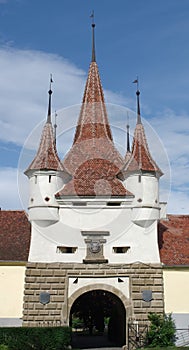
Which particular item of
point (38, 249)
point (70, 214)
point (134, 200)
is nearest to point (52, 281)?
point (38, 249)

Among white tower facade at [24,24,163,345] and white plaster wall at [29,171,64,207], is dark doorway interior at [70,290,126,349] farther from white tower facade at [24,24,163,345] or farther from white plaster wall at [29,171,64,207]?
white plaster wall at [29,171,64,207]

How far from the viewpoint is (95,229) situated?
73.0ft

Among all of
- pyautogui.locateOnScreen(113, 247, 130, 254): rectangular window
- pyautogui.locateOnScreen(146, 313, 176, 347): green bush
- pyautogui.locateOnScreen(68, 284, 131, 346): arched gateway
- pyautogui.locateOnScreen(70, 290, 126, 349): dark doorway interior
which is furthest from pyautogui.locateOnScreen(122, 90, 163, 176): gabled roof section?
pyautogui.locateOnScreen(146, 313, 176, 347): green bush

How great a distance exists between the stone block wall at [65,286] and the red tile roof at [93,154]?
11.9 ft

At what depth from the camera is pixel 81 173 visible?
936 inches

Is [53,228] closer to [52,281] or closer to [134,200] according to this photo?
[52,281]

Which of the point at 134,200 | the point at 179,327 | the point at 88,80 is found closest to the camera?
the point at 179,327

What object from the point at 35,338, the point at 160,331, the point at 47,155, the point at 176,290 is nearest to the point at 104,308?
the point at 176,290

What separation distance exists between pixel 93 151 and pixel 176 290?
8.58 meters

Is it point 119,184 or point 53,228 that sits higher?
point 119,184

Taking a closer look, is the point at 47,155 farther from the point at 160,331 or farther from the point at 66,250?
the point at 160,331

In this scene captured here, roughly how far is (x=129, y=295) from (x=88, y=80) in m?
14.2

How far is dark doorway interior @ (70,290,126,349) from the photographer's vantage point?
24108mm

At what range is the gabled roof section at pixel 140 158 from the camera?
22984 millimetres
